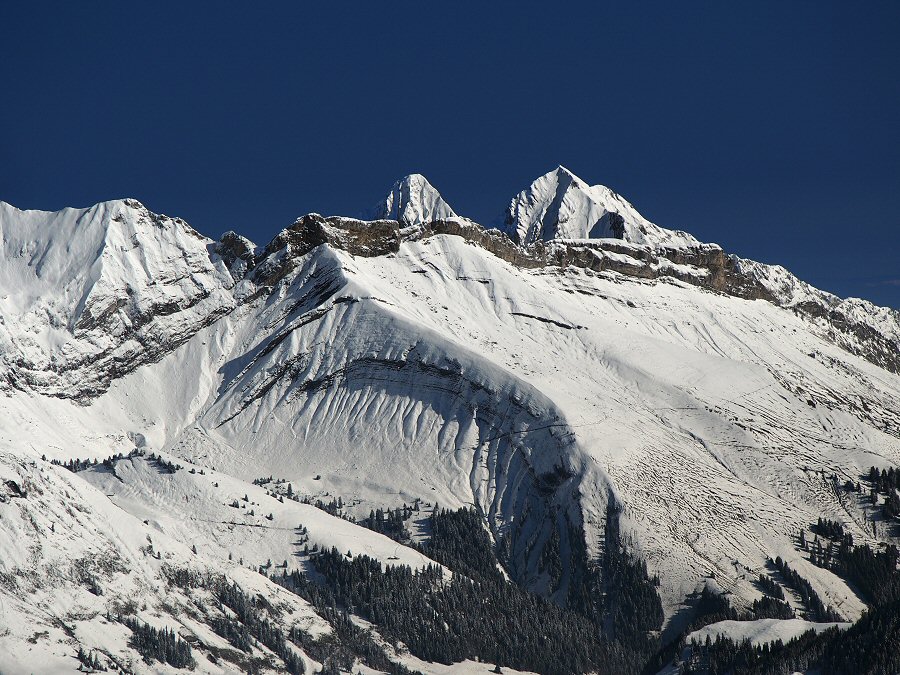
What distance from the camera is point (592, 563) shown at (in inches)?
7717

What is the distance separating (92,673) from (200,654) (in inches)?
631

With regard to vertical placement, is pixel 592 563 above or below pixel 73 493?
above

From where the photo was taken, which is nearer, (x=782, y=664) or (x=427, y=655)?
(x=782, y=664)

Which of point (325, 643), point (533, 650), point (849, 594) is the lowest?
point (325, 643)

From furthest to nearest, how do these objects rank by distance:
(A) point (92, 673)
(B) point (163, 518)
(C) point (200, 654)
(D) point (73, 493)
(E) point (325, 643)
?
(B) point (163, 518)
(D) point (73, 493)
(E) point (325, 643)
(C) point (200, 654)
(A) point (92, 673)

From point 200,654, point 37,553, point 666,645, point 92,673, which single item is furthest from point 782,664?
point 37,553

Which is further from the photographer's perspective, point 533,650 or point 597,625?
point 597,625

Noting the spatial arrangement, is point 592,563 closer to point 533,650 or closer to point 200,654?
point 533,650

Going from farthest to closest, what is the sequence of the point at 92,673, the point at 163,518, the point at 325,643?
the point at 163,518, the point at 325,643, the point at 92,673

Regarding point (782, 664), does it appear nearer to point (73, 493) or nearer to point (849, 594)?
point (849, 594)

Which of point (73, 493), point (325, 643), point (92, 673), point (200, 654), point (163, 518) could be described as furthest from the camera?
point (163, 518)

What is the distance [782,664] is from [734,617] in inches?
1551

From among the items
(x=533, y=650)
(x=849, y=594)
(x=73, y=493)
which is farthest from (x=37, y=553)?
(x=849, y=594)

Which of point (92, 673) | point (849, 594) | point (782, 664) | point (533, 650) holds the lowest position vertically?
point (92, 673)
